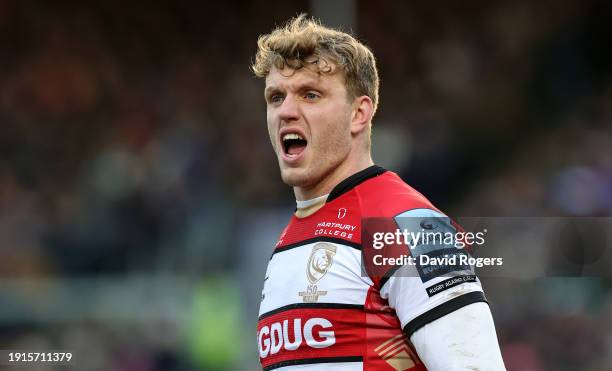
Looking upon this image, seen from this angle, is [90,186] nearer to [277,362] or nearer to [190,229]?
[190,229]

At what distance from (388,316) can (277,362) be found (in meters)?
0.48

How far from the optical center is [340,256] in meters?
3.30

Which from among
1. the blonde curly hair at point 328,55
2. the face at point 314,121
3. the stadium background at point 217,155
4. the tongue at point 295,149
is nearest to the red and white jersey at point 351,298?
the face at point 314,121

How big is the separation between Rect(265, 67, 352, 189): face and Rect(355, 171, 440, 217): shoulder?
0.20 meters

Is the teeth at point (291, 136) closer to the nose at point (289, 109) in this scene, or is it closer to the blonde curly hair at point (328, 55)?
the nose at point (289, 109)

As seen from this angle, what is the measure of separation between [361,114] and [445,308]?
1.03m

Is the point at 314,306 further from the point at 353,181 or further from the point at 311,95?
the point at 311,95

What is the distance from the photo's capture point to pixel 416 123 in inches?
320

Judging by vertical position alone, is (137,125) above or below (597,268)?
above

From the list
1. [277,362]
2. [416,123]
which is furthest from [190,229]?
[277,362]

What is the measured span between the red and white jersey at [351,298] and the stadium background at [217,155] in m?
3.03

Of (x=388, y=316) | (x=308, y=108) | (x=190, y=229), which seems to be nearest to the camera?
(x=388, y=316)

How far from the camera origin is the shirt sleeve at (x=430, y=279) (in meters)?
2.97

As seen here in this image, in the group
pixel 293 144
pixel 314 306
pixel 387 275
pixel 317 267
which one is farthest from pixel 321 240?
pixel 293 144
